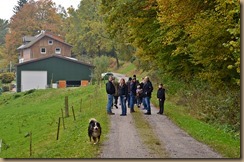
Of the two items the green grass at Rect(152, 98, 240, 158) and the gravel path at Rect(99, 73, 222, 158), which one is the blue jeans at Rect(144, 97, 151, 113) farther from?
the gravel path at Rect(99, 73, 222, 158)

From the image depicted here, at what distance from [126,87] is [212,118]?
194 inches

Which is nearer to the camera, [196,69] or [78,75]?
[196,69]

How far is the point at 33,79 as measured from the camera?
211 ft

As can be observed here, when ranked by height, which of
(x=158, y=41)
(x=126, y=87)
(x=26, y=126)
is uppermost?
(x=158, y=41)

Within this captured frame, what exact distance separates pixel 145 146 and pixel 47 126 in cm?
1356

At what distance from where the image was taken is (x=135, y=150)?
15008 mm

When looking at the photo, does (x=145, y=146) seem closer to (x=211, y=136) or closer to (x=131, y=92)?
(x=211, y=136)

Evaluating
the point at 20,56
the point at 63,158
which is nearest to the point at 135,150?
the point at 63,158

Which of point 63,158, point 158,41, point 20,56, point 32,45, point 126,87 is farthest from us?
point 20,56

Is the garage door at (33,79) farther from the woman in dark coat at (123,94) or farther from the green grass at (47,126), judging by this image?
the woman in dark coat at (123,94)

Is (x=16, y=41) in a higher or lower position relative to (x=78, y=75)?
higher

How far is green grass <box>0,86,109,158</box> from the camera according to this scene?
53.7 ft

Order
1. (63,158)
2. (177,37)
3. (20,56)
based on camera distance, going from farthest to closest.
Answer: (20,56) → (177,37) → (63,158)

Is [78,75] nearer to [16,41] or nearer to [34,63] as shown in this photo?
[34,63]
